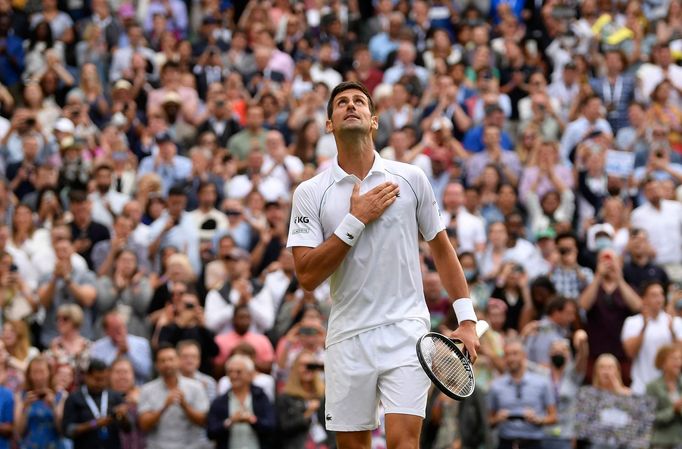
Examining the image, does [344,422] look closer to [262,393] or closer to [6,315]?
[262,393]

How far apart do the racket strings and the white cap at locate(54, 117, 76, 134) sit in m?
11.8

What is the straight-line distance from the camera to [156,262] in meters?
16.8

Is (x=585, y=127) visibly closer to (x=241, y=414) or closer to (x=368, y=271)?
(x=241, y=414)

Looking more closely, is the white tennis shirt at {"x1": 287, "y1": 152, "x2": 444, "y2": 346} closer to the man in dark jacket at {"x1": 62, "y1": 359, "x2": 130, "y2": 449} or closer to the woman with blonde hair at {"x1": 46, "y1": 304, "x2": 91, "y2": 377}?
the man in dark jacket at {"x1": 62, "y1": 359, "x2": 130, "y2": 449}

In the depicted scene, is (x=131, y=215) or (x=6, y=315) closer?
(x=6, y=315)

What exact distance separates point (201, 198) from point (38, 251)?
1.88 metres

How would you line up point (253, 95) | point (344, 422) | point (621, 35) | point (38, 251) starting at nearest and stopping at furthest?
point (344, 422) < point (38, 251) < point (253, 95) < point (621, 35)

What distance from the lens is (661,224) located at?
17.4m

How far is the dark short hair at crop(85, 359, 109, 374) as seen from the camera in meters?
14.1

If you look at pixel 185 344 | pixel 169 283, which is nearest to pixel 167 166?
pixel 169 283

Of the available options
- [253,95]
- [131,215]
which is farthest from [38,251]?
[253,95]

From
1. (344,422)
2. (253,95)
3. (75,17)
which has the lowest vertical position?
(344,422)

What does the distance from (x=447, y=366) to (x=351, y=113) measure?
1.42m

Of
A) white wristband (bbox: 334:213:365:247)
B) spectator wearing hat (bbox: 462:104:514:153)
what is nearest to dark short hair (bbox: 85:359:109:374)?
white wristband (bbox: 334:213:365:247)
